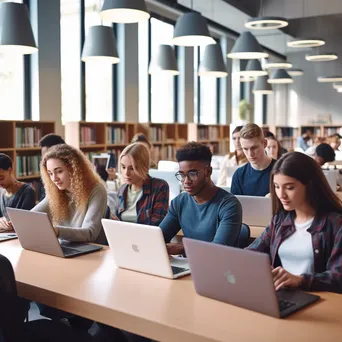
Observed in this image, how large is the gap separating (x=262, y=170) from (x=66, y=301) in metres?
2.26

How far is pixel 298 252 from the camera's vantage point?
7.00 ft

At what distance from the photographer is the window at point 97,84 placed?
26.4 feet

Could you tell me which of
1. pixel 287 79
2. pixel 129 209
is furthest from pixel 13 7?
pixel 287 79

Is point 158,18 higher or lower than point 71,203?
higher

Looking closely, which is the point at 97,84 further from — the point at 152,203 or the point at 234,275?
the point at 234,275

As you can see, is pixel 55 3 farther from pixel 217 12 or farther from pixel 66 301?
pixel 66 301

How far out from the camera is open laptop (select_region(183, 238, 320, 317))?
1.63m

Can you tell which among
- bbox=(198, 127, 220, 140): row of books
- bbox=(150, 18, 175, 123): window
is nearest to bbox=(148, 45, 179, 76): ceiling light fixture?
bbox=(150, 18, 175, 123): window

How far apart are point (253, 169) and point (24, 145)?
134 inches

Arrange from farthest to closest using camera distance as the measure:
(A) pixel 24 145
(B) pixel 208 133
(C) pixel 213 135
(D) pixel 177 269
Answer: (C) pixel 213 135 → (B) pixel 208 133 → (A) pixel 24 145 → (D) pixel 177 269

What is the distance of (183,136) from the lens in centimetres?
1024

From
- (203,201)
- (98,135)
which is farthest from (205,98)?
(203,201)

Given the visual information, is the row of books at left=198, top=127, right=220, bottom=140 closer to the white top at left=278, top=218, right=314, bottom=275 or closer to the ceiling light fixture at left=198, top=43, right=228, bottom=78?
the ceiling light fixture at left=198, top=43, right=228, bottom=78

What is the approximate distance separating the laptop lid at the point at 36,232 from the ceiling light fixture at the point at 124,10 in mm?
1989
